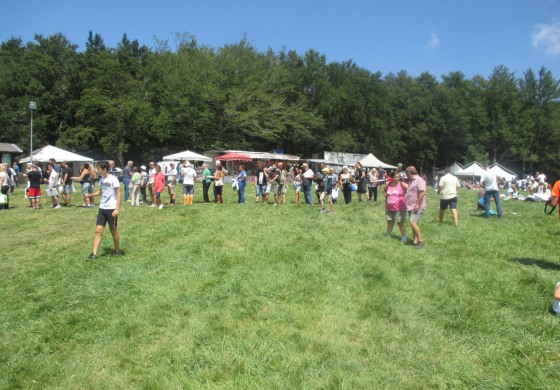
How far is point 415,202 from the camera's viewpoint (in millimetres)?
9078

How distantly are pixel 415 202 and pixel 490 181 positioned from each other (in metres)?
5.31

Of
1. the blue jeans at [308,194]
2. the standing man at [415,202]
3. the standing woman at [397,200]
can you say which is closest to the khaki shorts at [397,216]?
the standing woman at [397,200]

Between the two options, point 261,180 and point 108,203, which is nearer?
point 108,203

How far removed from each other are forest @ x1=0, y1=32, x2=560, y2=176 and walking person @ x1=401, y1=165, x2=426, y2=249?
38.2 m

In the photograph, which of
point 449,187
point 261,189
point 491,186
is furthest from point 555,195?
point 261,189

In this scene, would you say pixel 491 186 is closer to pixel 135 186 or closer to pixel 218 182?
pixel 218 182

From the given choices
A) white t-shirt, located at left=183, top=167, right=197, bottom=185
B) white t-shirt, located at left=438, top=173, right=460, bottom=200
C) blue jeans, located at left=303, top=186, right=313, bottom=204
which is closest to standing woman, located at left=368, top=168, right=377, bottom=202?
blue jeans, located at left=303, top=186, right=313, bottom=204

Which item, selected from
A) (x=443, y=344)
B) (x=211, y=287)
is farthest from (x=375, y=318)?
(x=211, y=287)

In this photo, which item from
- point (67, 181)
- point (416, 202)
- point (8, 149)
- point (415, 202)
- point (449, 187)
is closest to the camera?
point (416, 202)

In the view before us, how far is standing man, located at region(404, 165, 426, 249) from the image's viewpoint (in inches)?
345

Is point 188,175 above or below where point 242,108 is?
below

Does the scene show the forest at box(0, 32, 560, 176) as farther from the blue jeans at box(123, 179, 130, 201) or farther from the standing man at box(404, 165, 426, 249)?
the standing man at box(404, 165, 426, 249)

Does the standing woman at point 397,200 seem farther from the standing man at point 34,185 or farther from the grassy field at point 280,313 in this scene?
the standing man at point 34,185

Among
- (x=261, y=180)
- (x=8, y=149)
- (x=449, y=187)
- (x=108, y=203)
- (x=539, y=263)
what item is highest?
(x=8, y=149)
